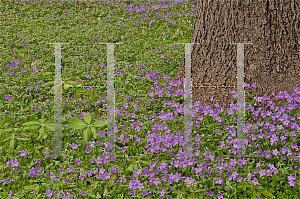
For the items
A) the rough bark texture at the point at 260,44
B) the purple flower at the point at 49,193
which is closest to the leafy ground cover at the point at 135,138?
the purple flower at the point at 49,193

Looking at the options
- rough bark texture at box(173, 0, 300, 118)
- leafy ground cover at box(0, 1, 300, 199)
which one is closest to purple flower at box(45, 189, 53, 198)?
leafy ground cover at box(0, 1, 300, 199)

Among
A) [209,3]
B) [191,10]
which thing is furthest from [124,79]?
[191,10]

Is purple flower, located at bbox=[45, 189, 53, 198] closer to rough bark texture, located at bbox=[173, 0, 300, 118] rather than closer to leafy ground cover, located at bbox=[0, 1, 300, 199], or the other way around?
leafy ground cover, located at bbox=[0, 1, 300, 199]

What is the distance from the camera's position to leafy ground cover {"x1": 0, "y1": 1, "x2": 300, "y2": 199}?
3264mm

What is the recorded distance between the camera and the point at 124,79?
6035 mm

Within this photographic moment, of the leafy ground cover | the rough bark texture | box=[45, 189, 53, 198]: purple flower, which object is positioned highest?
the rough bark texture

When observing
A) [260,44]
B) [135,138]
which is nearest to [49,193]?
[135,138]

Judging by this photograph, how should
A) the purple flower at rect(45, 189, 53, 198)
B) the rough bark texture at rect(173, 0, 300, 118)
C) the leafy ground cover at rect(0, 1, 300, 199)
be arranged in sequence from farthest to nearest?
the rough bark texture at rect(173, 0, 300, 118)
the leafy ground cover at rect(0, 1, 300, 199)
the purple flower at rect(45, 189, 53, 198)

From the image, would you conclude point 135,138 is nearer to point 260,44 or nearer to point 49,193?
point 49,193

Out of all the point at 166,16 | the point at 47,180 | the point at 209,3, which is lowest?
the point at 47,180

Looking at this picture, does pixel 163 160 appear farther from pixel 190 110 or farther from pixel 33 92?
pixel 33 92

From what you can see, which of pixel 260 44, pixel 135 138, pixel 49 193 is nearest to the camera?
pixel 49 193

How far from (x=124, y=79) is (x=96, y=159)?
2678 millimetres

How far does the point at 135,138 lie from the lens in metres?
4.04
